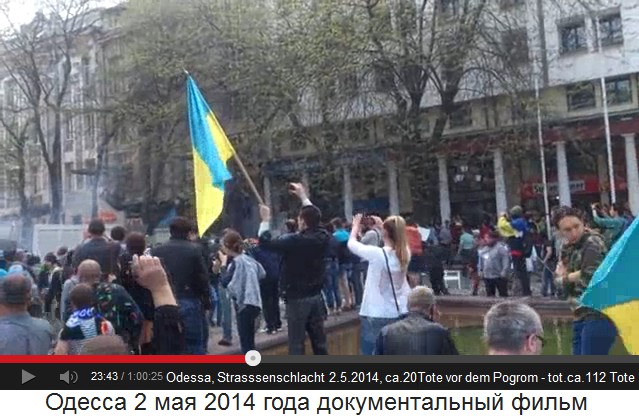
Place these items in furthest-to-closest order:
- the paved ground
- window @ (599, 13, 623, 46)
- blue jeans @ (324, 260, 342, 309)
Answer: window @ (599, 13, 623, 46) → blue jeans @ (324, 260, 342, 309) → the paved ground

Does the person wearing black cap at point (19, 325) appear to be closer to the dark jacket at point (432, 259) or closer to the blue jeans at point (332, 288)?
the blue jeans at point (332, 288)

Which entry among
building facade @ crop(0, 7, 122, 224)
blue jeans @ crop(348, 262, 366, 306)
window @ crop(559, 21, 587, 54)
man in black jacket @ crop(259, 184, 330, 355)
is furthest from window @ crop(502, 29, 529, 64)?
man in black jacket @ crop(259, 184, 330, 355)

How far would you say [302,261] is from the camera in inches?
230

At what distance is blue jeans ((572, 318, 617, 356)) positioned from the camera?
3.66m

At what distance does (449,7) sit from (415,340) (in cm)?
2031

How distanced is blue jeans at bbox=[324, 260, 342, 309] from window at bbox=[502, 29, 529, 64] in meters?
12.3

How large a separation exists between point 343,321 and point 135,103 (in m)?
19.2

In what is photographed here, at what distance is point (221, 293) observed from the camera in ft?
29.9

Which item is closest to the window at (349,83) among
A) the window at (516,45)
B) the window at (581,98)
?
the window at (516,45)

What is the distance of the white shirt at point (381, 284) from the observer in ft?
17.6

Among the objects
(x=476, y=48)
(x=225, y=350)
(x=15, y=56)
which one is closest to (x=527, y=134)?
(x=476, y=48)

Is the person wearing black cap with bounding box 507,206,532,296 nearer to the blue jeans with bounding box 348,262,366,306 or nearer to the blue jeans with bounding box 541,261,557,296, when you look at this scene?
the blue jeans with bounding box 541,261,557,296

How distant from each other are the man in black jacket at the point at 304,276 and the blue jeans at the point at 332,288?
4.64 metres

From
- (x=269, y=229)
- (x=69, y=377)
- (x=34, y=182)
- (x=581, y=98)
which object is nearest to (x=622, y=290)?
(x=69, y=377)
